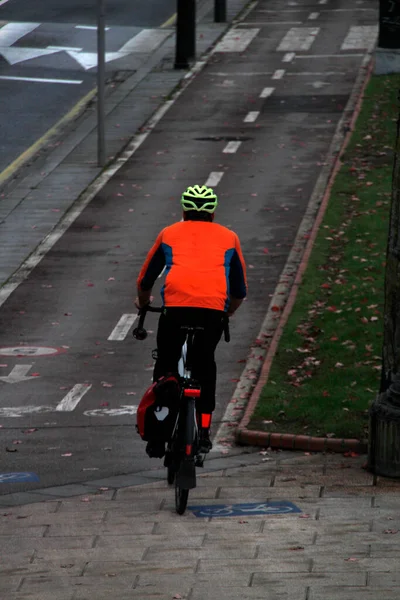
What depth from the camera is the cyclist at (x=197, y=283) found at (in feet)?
31.4

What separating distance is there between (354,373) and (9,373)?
3875 millimetres

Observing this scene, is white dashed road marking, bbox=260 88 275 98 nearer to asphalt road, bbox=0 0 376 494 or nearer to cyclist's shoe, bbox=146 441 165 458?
asphalt road, bbox=0 0 376 494

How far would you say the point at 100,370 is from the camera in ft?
49.6

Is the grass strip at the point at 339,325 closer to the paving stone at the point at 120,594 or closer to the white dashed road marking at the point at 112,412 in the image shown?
the white dashed road marking at the point at 112,412

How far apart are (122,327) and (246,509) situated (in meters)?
7.84

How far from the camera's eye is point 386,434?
34.1 ft

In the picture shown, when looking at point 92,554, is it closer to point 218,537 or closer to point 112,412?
point 218,537

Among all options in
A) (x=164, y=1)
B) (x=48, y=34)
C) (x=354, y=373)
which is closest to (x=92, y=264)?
(x=354, y=373)

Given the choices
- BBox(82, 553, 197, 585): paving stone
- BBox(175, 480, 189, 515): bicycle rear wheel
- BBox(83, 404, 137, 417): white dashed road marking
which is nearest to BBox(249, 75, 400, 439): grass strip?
BBox(83, 404, 137, 417): white dashed road marking

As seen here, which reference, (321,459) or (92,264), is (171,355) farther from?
(92,264)

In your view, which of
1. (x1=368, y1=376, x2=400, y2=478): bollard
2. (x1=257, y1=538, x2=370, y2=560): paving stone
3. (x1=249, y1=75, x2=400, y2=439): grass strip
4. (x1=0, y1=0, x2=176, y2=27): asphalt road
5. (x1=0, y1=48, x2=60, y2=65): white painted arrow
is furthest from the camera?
(x1=0, y1=0, x2=176, y2=27): asphalt road

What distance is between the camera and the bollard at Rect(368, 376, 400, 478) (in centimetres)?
1033

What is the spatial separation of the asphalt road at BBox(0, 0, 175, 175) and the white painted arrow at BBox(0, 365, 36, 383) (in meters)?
13.8

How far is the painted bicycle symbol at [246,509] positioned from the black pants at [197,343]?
2.34 ft
